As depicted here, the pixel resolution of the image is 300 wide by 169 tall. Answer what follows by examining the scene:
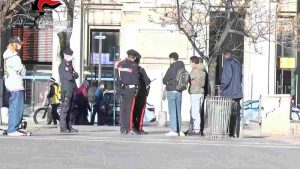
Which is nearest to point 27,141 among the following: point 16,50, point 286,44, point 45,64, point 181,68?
point 16,50

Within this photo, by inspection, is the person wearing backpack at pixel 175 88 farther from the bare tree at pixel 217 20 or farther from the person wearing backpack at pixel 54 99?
the person wearing backpack at pixel 54 99

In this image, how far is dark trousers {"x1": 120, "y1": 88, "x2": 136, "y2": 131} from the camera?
14.0 meters

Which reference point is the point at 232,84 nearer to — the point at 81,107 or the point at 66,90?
the point at 66,90

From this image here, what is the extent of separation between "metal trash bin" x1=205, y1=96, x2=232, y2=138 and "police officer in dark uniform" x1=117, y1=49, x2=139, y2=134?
168cm

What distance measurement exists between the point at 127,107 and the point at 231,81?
233 centimetres

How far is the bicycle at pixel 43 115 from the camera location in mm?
21453

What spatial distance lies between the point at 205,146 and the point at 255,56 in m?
20.2

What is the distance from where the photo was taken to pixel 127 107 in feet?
46.1

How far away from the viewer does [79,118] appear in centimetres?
2108

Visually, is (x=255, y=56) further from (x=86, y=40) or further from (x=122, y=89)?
(x=122, y=89)

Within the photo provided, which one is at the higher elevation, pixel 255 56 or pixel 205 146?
pixel 255 56

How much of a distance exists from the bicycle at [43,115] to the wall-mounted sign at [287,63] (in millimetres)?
13924

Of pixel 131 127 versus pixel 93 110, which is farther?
pixel 93 110

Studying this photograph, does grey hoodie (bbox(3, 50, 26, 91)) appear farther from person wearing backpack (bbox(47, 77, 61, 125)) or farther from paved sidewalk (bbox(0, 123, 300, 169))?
person wearing backpack (bbox(47, 77, 61, 125))
